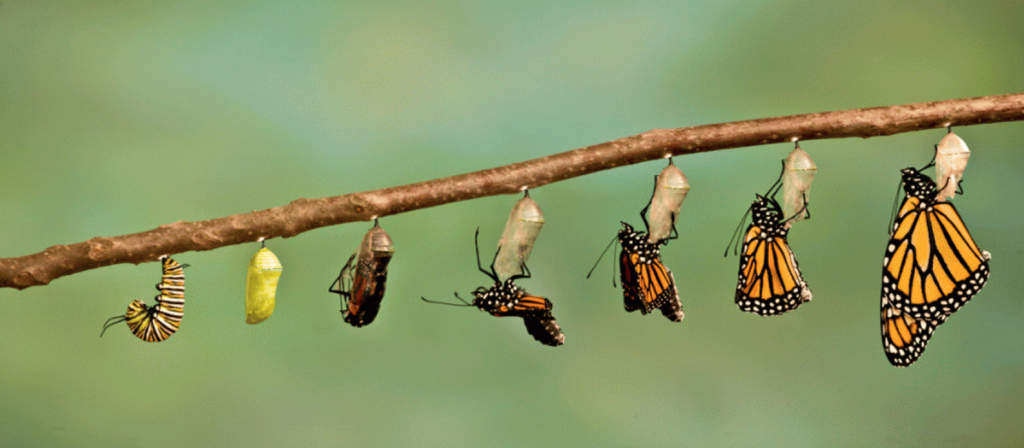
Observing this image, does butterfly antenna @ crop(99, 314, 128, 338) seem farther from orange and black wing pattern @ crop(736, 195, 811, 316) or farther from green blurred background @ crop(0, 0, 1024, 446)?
orange and black wing pattern @ crop(736, 195, 811, 316)

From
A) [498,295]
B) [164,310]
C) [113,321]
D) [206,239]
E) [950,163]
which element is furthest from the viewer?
[113,321]

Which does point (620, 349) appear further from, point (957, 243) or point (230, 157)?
point (230, 157)

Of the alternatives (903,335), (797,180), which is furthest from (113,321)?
(903,335)

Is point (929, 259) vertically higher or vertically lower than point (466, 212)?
lower

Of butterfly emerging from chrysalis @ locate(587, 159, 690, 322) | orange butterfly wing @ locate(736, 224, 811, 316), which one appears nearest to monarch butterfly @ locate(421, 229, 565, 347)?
butterfly emerging from chrysalis @ locate(587, 159, 690, 322)

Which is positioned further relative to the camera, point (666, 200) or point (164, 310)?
point (164, 310)

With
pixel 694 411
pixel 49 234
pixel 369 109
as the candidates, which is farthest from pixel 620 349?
pixel 49 234

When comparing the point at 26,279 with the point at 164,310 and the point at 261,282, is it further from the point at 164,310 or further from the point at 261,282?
the point at 261,282
